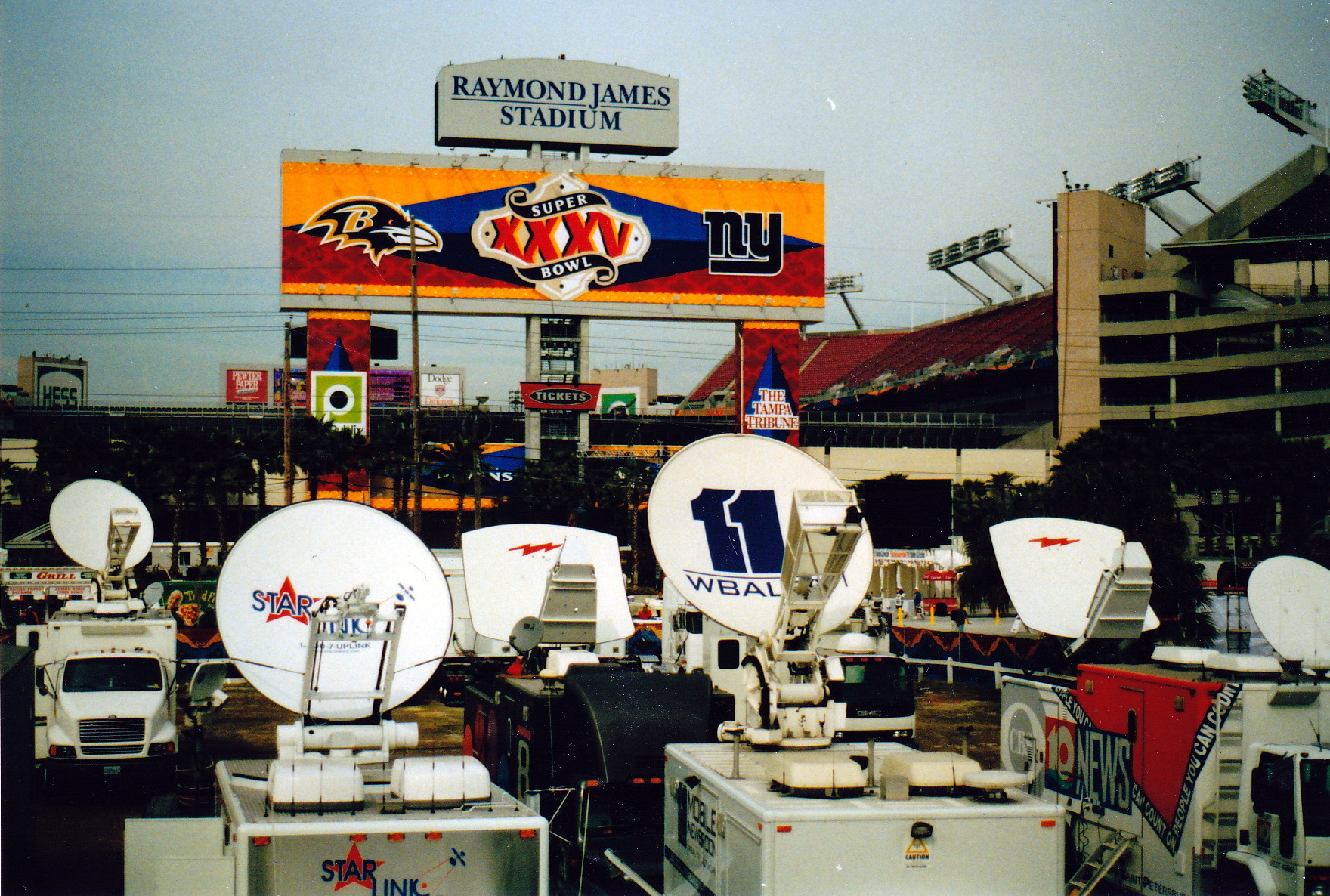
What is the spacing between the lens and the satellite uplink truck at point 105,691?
A: 21078mm

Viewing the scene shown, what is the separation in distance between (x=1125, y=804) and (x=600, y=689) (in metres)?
5.86

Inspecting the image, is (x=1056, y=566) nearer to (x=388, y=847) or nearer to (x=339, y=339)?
(x=388, y=847)

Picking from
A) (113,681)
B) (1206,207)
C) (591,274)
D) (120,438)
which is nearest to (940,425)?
(1206,207)

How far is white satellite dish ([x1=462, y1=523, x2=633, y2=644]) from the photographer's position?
866 inches

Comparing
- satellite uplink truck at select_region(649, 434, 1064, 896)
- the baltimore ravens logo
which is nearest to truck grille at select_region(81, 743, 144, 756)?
satellite uplink truck at select_region(649, 434, 1064, 896)

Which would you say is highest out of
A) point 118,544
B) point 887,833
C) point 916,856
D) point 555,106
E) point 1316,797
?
point 555,106

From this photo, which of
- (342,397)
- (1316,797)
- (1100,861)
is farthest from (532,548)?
(342,397)

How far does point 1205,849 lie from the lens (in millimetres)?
12875

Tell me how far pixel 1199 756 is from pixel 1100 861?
1972mm

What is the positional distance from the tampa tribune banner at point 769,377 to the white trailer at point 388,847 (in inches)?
2559

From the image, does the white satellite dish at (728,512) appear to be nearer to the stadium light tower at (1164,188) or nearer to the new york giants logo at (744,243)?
the new york giants logo at (744,243)

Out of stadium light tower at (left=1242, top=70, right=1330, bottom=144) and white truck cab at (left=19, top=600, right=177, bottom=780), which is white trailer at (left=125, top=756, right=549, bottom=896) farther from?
stadium light tower at (left=1242, top=70, right=1330, bottom=144)

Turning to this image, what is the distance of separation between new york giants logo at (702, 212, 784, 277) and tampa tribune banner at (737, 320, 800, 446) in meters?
3.33

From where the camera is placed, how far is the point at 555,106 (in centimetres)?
7669
